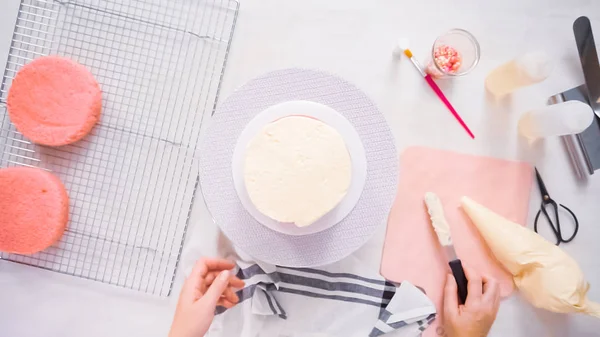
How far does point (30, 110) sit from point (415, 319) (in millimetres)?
1069

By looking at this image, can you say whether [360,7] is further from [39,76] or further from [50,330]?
[50,330]

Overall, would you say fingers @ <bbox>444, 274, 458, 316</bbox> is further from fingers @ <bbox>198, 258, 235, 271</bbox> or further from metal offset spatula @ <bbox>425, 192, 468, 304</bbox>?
fingers @ <bbox>198, 258, 235, 271</bbox>

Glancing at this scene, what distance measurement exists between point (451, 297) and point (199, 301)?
619 millimetres

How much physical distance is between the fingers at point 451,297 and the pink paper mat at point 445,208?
0.03 m

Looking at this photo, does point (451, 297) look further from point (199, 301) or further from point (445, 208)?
point (199, 301)

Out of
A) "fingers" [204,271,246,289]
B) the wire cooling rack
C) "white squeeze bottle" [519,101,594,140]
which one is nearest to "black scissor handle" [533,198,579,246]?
"white squeeze bottle" [519,101,594,140]

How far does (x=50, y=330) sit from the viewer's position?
3.76ft

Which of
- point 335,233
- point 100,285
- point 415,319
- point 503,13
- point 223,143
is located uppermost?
point 503,13

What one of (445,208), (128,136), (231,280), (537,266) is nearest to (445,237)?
(445,208)

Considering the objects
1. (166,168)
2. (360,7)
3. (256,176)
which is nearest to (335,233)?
(256,176)

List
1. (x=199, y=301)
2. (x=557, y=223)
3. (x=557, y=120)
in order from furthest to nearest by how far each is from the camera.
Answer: (x=557, y=223)
(x=557, y=120)
(x=199, y=301)

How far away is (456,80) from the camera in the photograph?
118 cm

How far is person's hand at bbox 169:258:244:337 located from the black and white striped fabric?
0.62 feet

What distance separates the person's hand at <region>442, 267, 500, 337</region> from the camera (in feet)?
3.49
